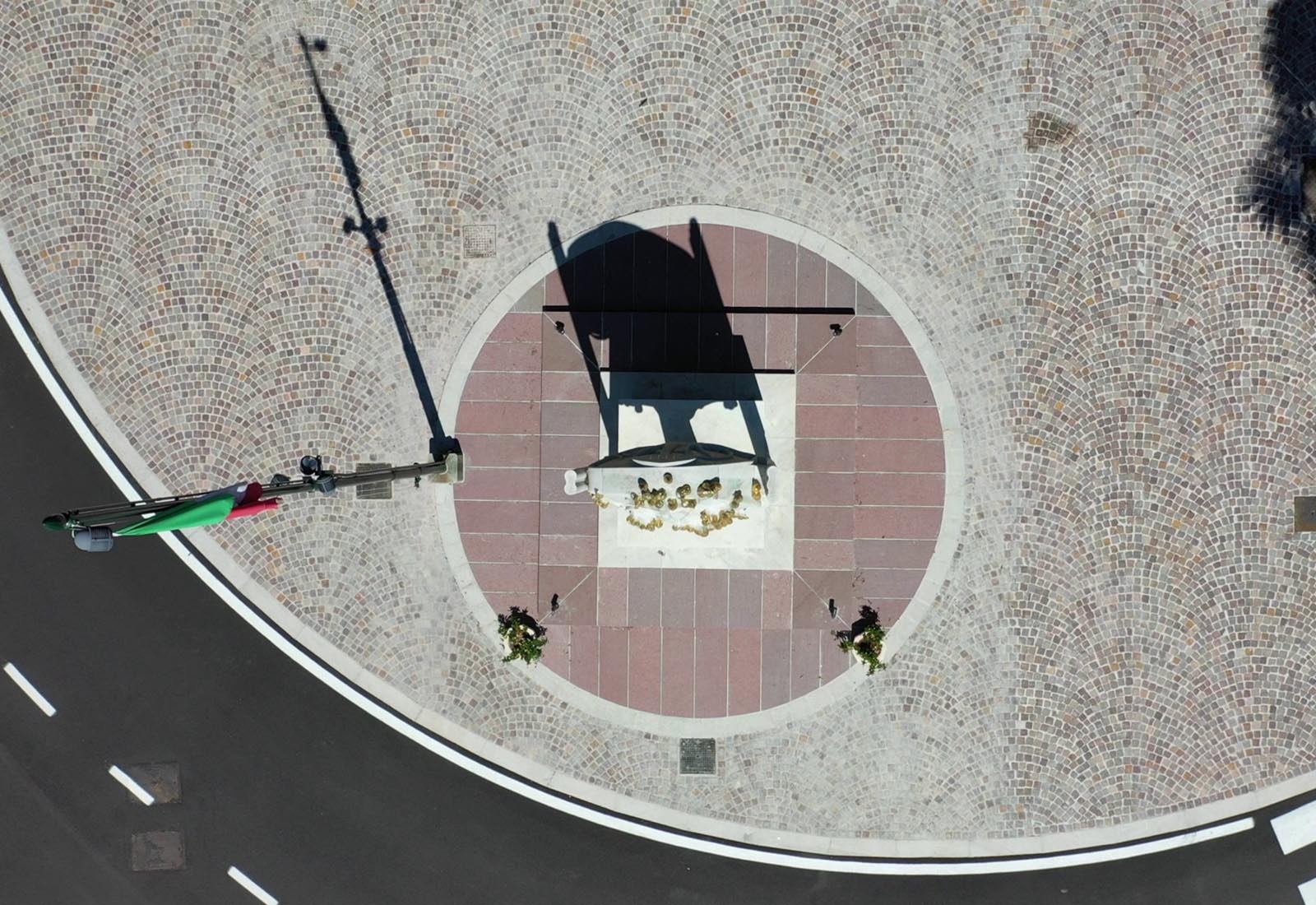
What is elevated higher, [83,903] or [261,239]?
[261,239]

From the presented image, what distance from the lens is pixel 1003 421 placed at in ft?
69.2

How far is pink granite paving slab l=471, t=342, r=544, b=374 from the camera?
69.7ft

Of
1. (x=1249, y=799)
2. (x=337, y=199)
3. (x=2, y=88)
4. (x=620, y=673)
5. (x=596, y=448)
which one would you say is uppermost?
(x=2, y=88)

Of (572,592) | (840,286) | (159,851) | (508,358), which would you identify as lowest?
(159,851)

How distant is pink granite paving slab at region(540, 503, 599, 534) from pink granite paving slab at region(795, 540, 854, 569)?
4.33 metres

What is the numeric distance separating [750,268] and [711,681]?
28.6ft

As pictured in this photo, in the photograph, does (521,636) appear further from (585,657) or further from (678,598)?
(678,598)

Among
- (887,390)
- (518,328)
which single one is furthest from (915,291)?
(518,328)

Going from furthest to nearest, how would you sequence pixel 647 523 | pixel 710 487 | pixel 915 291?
pixel 915 291 → pixel 647 523 → pixel 710 487

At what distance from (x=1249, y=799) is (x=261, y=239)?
78.2 ft

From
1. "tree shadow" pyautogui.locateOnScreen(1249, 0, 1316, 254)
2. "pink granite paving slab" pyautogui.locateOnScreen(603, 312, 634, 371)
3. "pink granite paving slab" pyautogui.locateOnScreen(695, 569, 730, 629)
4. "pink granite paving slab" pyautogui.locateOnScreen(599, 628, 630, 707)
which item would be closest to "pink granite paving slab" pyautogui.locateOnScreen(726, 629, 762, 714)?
"pink granite paving slab" pyautogui.locateOnScreen(695, 569, 730, 629)

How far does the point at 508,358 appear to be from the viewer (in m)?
21.2

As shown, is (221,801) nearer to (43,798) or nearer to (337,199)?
(43,798)

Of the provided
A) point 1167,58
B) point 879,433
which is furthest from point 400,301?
point 1167,58
